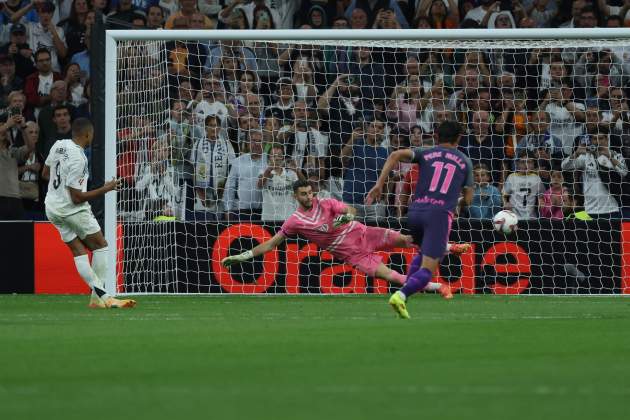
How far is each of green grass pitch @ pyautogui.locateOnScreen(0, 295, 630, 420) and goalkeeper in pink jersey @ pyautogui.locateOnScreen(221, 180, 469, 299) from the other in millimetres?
3516

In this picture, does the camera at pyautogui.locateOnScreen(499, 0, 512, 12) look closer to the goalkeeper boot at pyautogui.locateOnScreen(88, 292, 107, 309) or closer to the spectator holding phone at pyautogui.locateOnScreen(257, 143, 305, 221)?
the spectator holding phone at pyautogui.locateOnScreen(257, 143, 305, 221)

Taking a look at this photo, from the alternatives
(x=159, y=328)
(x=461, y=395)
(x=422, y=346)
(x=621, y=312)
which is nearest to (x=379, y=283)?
(x=621, y=312)

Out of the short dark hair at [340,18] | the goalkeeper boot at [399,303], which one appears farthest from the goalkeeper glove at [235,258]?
the short dark hair at [340,18]

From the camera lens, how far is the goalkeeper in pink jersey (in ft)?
57.4

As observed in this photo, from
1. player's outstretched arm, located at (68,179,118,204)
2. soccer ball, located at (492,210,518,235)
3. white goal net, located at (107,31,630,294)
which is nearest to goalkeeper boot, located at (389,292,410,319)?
player's outstretched arm, located at (68,179,118,204)

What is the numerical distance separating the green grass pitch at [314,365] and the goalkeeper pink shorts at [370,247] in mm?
3591

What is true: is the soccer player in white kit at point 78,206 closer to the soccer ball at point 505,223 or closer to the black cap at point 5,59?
the soccer ball at point 505,223

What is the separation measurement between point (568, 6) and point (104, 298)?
1082 cm

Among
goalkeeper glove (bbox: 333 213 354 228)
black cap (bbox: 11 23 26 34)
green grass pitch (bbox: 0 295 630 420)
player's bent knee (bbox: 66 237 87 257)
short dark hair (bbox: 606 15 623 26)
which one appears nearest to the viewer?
green grass pitch (bbox: 0 295 630 420)

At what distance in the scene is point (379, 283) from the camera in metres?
19.2

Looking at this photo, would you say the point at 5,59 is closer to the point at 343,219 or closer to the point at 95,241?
the point at 343,219

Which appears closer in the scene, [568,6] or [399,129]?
[399,129]

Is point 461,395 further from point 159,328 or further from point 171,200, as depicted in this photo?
point 171,200

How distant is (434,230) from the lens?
13.1 meters
